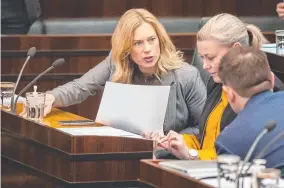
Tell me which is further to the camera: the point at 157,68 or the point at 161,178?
the point at 157,68

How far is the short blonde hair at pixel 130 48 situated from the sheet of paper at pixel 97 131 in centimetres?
55

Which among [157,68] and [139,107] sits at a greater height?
→ [157,68]

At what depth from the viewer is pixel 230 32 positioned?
4246 millimetres

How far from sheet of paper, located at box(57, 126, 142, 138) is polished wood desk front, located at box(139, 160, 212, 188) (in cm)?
75

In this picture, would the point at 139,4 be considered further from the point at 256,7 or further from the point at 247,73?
the point at 247,73

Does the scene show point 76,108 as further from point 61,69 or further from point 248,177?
point 248,177

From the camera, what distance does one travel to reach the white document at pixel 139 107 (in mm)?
4656

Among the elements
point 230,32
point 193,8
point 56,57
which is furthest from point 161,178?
point 193,8

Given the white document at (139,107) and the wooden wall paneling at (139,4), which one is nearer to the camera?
the white document at (139,107)

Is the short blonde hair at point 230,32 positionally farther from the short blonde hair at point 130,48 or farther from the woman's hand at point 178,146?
the short blonde hair at point 130,48

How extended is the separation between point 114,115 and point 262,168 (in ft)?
5.88

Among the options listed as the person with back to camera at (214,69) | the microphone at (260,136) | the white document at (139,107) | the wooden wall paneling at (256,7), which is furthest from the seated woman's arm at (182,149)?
the wooden wall paneling at (256,7)

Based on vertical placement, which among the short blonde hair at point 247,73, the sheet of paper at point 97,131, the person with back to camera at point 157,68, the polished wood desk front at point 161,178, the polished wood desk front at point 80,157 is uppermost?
the short blonde hair at point 247,73

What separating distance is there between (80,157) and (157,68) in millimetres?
924
